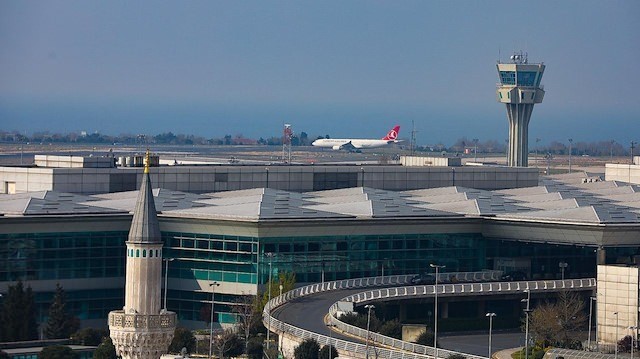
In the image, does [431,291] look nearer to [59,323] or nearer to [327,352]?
[59,323]

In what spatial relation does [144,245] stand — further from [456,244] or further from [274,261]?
[456,244]

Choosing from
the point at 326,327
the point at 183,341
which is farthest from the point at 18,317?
the point at 326,327

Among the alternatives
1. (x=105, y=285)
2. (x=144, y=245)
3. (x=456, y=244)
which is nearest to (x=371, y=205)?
(x=456, y=244)

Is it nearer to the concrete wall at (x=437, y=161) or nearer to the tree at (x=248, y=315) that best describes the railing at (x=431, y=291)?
the tree at (x=248, y=315)

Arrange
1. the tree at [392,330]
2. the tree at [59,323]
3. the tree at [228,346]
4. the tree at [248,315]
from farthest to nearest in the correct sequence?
the tree at [59,323], the tree at [248,315], the tree at [392,330], the tree at [228,346]

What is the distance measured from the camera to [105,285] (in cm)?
11981

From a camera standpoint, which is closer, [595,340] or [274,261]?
[595,340]

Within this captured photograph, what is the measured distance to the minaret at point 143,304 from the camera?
226 ft

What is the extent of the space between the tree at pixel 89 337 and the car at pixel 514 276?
39593 millimetres

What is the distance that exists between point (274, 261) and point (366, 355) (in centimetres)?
3554

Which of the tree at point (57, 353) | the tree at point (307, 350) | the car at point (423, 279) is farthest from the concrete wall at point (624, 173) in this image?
the tree at point (57, 353)

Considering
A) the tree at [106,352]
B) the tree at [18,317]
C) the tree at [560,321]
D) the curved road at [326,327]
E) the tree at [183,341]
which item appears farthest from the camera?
the tree at [560,321]

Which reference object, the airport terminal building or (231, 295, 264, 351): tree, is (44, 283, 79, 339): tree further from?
(231, 295, 264, 351): tree

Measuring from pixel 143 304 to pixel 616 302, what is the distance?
154ft
